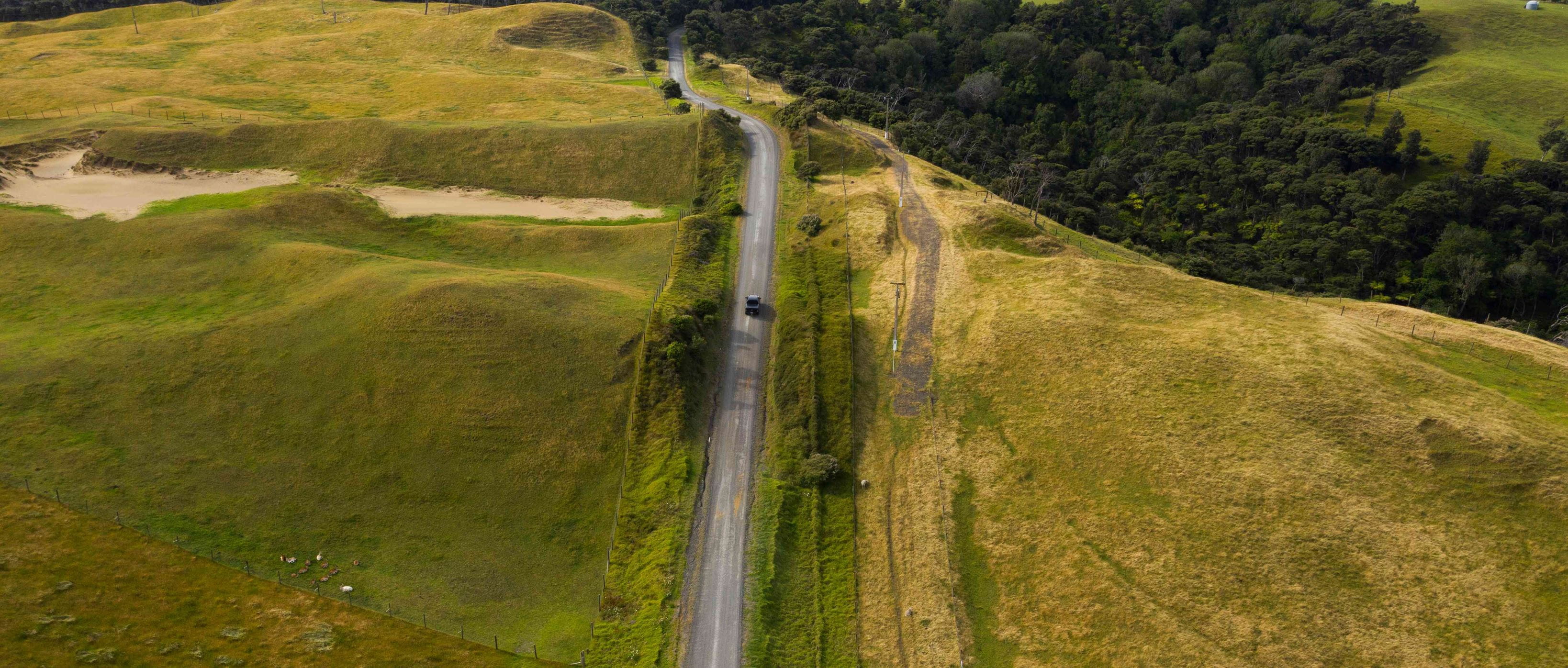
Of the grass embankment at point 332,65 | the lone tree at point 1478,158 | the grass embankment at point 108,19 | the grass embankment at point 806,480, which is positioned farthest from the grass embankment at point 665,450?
the grass embankment at point 108,19

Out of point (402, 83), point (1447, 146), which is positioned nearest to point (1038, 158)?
point (1447, 146)

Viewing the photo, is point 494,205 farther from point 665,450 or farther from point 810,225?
point 665,450

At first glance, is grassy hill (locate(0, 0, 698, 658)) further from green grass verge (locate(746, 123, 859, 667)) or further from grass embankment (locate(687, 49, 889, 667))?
grass embankment (locate(687, 49, 889, 667))

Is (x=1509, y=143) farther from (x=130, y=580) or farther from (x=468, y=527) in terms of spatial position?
(x=130, y=580)

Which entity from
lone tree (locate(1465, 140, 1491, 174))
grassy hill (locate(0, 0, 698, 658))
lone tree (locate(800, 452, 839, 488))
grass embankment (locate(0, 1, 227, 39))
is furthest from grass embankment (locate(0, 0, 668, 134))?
lone tree (locate(1465, 140, 1491, 174))

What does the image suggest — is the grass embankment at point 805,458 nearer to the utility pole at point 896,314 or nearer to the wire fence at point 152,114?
the utility pole at point 896,314

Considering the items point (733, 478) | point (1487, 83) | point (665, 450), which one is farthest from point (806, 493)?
point (1487, 83)
